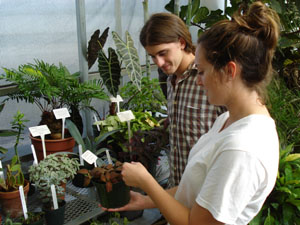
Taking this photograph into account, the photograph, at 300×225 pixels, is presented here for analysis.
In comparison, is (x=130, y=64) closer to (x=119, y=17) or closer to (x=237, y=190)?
(x=119, y=17)

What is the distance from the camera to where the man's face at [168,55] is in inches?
56.4

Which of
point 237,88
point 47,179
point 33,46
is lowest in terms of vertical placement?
point 47,179

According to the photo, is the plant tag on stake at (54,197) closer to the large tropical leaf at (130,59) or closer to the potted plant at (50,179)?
the potted plant at (50,179)

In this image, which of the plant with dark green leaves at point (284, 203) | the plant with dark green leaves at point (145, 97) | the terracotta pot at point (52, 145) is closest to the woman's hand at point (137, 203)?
the terracotta pot at point (52, 145)

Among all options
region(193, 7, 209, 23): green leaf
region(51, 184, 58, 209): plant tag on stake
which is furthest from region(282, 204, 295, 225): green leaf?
region(193, 7, 209, 23): green leaf

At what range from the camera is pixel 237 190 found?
0.71m

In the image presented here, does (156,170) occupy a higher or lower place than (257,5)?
lower

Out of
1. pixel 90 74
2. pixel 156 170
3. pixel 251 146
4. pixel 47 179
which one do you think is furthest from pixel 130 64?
pixel 251 146

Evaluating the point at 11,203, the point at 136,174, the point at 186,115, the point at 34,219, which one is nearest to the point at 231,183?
the point at 136,174

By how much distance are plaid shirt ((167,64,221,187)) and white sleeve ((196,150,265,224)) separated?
29.0 inches

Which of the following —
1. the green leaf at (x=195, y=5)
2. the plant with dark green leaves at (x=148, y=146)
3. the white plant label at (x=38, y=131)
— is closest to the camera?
the white plant label at (x=38, y=131)

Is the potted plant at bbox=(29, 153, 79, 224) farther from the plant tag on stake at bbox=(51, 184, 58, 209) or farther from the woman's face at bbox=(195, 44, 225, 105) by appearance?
the woman's face at bbox=(195, 44, 225, 105)

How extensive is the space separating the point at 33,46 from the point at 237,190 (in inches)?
78.8

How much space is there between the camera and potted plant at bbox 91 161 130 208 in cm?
120
